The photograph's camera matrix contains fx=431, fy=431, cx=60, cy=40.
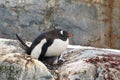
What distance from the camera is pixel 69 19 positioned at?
13.4 meters

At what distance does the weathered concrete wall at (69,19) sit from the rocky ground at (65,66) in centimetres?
646

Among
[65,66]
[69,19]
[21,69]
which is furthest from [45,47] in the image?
[69,19]

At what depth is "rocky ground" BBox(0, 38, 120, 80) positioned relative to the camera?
527 centimetres

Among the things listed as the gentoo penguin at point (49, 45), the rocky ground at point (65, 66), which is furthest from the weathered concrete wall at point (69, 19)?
the gentoo penguin at point (49, 45)

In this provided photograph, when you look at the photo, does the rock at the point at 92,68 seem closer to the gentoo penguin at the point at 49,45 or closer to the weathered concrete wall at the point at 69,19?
the gentoo penguin at the point at 49,45

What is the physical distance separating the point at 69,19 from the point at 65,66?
292 inches

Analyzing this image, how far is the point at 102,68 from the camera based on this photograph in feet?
18.9

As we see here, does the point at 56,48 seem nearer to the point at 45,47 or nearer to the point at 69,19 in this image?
the point at 45,47

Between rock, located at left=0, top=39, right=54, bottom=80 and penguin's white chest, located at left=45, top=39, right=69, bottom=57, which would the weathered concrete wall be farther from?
rock, located at left=0, top=39, right=54, bottom=80

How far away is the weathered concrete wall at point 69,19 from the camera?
13172mm

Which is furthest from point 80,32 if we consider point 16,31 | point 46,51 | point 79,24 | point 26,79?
point 26,79

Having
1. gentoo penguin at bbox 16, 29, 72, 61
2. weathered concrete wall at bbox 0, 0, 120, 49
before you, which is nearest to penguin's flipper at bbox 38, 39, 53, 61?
gentoo penguin at bbox 16, 29, 72, 61

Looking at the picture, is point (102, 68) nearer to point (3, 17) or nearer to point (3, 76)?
point (3, 76)

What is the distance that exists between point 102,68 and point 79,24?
25.1ft
